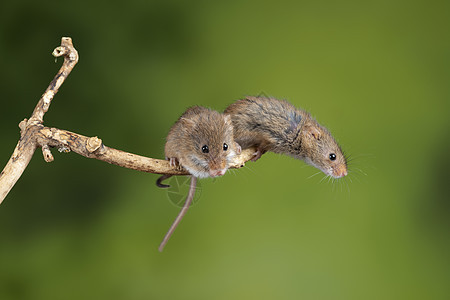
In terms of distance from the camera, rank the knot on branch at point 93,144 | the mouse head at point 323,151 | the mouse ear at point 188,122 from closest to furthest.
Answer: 1. the knot on branch at point 93,144
2. the mouse ear at point 188,122
3. the mouse head at point 323,151

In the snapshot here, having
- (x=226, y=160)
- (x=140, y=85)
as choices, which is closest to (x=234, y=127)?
(x=226, y=160)

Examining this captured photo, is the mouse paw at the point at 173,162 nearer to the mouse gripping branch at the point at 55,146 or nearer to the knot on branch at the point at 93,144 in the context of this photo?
the mouse gripping branch at the point at 55,146

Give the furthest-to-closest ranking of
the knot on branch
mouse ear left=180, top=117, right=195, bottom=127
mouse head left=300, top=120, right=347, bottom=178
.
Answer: mouse head left=300, top=120, right=347, bottom=178 < mouse ear left=180, top=117, right=195, bottom=127 < the knot on branch

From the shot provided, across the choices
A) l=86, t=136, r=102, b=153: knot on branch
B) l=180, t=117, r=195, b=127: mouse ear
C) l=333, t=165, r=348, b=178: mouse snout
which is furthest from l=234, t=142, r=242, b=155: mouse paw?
l=86, t=136, r=102, b=153: knot on branch

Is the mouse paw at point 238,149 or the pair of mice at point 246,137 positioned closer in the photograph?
the pair of mice at point 246,137

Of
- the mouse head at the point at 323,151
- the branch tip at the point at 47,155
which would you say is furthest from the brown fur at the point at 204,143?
the branch tip at the point at 47,155

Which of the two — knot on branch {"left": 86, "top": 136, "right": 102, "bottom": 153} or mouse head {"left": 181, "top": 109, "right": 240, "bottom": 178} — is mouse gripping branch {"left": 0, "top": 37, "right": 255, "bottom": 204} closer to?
knot on branch {"left": 86, "top": 136, "right": 102, "bottom": 153}
